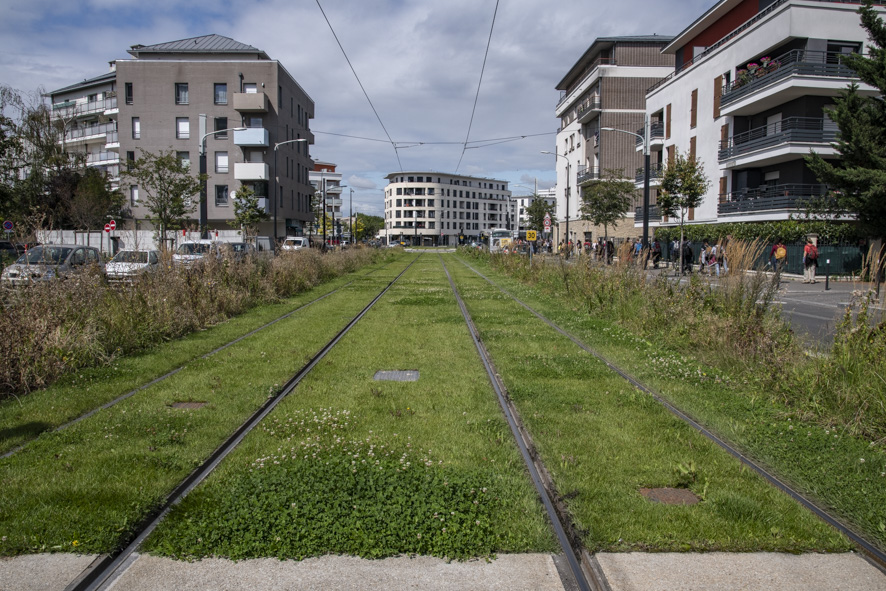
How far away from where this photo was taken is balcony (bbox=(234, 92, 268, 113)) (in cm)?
5144

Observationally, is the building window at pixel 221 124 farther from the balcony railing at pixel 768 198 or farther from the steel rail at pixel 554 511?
the steel rail at pixel 554 511

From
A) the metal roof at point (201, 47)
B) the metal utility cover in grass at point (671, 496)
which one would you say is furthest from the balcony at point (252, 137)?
the metal utility cover in grass at point (671, 496)

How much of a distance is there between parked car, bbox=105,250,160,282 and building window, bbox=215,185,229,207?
139 ft

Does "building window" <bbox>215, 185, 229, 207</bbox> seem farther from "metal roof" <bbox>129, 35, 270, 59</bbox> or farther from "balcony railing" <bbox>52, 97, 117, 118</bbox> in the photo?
"balcony railing" <bbox>52, 97, 117, 118</bbox>

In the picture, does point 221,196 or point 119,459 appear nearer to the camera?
point 119,459

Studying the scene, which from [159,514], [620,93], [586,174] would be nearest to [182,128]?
[586,174]

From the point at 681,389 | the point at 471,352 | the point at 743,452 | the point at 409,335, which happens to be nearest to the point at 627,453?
the point at 743,452

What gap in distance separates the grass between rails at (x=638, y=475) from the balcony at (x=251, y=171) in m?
47.5

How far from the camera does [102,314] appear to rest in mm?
10117

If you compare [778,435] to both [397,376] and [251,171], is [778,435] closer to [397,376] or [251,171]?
[397,376]

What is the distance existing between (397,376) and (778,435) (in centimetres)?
446

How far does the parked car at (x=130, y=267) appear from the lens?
11925mm

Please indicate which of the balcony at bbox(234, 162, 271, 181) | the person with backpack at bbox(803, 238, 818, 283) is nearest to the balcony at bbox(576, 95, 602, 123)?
the balcony at bbox(234, 162, 271, 181)

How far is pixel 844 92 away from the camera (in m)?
25.1
